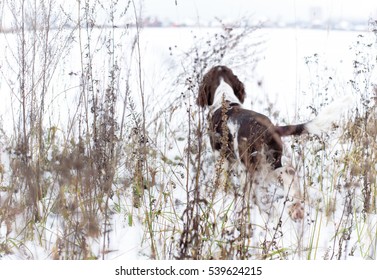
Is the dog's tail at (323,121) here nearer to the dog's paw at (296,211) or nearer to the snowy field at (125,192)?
the snowy field at (125,192)

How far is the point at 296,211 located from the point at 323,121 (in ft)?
1.98

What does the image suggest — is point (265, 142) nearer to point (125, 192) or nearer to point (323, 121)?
point (323, 121)

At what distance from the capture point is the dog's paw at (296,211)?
3438 millimetres

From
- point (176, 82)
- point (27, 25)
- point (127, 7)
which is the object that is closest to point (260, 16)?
point (176, 82)

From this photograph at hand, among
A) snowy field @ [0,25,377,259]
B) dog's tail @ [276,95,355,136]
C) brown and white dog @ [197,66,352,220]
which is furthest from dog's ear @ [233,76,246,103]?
dog's tail @ [276,95,355,136]

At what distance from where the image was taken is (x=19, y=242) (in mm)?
2951

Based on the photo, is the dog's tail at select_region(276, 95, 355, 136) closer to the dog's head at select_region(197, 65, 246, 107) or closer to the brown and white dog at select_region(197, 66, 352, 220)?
the brown and white dog at select_region(197, 66, 352, 220)

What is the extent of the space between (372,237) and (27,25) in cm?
221

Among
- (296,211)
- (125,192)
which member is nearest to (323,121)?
(296,211)

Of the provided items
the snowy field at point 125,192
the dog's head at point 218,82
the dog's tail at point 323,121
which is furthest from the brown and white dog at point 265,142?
the dog's head at point 218,82

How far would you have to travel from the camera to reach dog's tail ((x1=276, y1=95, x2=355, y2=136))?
3.64 metres

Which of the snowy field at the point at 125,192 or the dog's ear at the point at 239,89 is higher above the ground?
the dog's ear at the point at 239,89

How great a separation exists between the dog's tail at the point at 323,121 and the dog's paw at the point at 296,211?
50cm

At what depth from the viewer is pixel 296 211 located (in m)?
3.48
